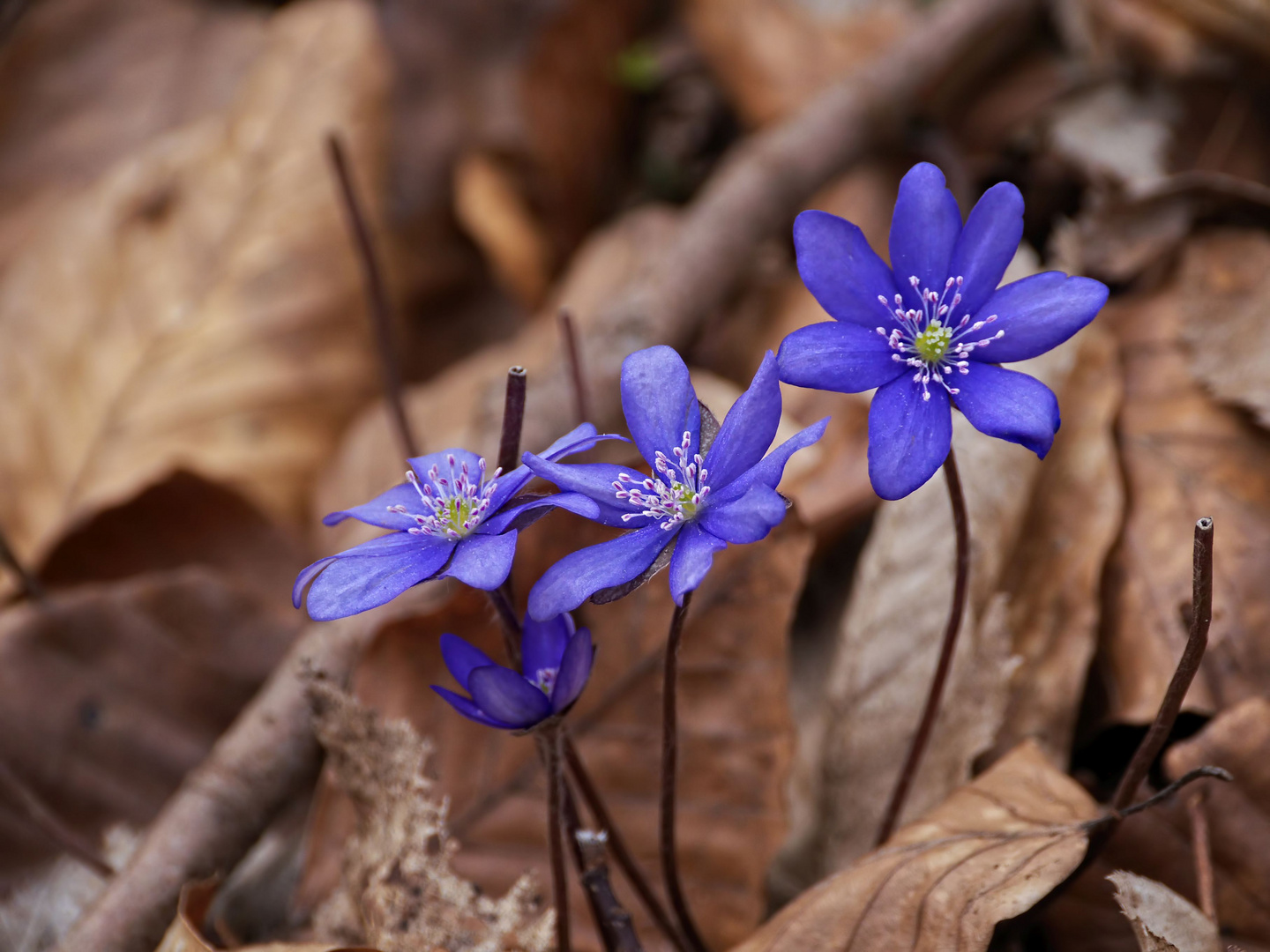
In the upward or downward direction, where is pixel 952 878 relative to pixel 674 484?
downward

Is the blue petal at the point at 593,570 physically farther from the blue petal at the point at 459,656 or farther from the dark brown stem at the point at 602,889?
the dark brown stem at the point at 602,889

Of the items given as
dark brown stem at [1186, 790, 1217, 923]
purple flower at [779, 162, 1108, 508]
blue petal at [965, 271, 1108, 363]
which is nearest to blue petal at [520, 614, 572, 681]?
purple flower at [779, 162, 1108, 508]

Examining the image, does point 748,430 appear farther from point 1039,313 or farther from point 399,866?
point 399,866

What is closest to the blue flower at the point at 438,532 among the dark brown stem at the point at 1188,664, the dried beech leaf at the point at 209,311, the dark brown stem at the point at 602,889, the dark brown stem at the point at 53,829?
the dark brown stem at the point at 602,889

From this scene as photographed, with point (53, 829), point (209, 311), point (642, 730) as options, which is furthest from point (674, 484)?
point (209, 311)

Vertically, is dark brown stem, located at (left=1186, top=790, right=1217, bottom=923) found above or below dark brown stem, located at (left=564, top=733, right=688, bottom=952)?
below

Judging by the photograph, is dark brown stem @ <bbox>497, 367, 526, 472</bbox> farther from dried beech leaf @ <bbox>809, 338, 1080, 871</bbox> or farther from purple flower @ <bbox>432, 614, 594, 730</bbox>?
dried beech leaf @ <bbox>809, 338, 1080, 871</bbox>
